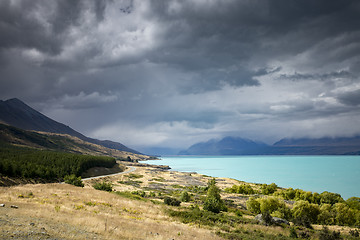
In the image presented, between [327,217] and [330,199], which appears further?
[330,199]

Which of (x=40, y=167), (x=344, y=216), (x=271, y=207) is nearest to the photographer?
(x=344, y=216)

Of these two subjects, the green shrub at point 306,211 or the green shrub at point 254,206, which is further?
the green shrub at point 254,206

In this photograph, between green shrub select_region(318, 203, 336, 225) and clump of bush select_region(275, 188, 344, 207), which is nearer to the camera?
green shrub select_region(318, 203, 336, 225)

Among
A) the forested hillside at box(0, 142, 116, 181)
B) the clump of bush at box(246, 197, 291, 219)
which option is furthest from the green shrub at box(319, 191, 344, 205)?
the forested hillside at box(0, 142, 116, 181)

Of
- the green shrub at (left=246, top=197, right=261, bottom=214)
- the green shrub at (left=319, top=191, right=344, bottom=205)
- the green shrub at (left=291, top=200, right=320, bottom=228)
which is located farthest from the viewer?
the green shrub at (left=319, top=191, right=344, bottom=205)

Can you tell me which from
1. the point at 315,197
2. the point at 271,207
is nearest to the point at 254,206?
the point at 271,207

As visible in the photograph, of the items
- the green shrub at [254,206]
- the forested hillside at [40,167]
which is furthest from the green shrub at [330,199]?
the forested hillside at [40,167]

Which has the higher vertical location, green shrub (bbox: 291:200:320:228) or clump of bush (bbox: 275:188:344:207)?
green shrub (bbox: 291:200:320:228)

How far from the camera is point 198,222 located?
91.0 ft

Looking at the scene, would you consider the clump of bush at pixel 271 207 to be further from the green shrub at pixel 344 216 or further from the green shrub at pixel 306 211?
the green shrub at pixel 344 216

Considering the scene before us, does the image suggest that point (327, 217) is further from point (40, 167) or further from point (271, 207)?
point (40, 167)

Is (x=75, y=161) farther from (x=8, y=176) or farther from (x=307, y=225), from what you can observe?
(x=307, y=225)

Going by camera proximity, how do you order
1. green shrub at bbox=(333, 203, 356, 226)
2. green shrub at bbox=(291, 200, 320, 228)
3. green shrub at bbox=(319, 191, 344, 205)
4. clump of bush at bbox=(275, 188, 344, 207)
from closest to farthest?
green shrub at bbox=(291, 200, 320, 228) → green shrub at bbox=(333, 203, 356, 226) → green shrub at bbox=(319, 191, 344, 205) → clump of bush at bbox=(275, 188, 344, 207)

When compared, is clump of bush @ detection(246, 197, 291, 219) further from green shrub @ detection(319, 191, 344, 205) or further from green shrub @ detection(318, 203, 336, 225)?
green shrub @ detection(319, 191, 344, 205)
